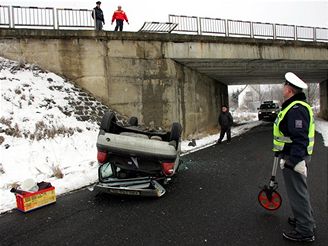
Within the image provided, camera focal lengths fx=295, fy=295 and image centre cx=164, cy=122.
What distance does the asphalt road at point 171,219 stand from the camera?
3820mm

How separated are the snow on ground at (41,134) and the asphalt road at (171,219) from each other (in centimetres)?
102

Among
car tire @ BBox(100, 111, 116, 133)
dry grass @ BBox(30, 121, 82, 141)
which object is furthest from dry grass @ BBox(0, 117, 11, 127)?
car tire @ BBox(100, 111, 116, 133)

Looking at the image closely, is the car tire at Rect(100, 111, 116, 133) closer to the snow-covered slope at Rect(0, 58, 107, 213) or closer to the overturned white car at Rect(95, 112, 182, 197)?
the overturned white car at Rect(95, 112, 182, 197)

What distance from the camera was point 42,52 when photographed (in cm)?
1334

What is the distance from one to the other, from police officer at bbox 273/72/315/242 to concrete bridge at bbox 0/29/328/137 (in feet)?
35.0

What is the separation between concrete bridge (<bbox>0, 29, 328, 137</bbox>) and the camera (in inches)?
525

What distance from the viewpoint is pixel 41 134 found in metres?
9.30

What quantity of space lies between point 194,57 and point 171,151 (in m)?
→ 10.8

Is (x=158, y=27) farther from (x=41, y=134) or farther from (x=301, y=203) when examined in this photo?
(x=301, y=203)

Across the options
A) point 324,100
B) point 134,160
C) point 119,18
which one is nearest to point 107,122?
point 134,160

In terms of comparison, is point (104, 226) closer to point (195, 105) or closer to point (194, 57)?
point (194, 57)

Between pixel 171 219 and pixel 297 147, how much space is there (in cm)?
211

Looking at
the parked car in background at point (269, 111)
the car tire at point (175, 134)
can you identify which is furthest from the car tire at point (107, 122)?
the parked car in background at point (269, 111)

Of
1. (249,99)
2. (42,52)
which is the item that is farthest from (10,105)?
(249,99)
